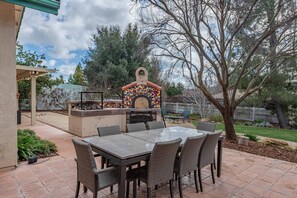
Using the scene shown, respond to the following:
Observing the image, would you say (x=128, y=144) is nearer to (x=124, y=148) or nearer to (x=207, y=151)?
(x=124, y=148)

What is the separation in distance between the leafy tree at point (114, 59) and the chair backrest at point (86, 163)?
11489 mm

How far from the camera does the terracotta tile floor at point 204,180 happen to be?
302cm

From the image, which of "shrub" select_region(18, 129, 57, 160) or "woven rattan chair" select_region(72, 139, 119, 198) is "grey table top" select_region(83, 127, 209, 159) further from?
"shrub" select_region(18, 129, 57, 160)

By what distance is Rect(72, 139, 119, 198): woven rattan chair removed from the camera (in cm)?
229

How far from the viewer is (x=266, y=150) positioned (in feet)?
18.5

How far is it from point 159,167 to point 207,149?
1126mm

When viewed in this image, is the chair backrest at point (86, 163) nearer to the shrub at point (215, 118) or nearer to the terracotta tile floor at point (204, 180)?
the terracotta tile floor at point (204, 180)

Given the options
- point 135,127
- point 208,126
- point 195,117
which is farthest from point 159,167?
point 195,117

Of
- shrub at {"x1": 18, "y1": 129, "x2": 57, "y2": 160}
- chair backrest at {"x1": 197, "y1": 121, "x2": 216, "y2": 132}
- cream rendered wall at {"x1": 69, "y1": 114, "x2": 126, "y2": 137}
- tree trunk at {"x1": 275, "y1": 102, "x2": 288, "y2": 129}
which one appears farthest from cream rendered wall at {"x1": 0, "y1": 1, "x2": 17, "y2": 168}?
tree trunk at {"x1": 275, "y1": 102, "x2": 288, "y2": 129}

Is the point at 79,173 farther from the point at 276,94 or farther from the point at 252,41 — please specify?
the point at 276,94

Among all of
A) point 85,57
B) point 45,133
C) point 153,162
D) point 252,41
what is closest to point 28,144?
point 45,133

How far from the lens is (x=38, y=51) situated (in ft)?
48.9

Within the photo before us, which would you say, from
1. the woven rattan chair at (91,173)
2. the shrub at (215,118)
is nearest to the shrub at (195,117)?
the shrub at (215,118)

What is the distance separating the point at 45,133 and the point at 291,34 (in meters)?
8.78
